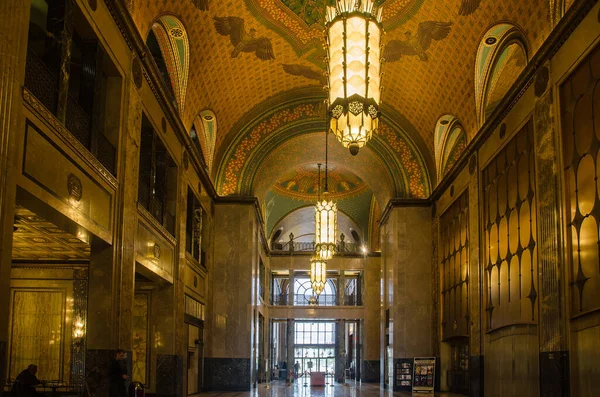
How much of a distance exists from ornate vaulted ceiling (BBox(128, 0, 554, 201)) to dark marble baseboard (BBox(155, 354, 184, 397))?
5233 millimetres

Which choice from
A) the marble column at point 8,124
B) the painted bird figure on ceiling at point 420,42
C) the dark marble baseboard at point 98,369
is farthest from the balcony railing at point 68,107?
the painted bird figure on ceiling at point 420,42

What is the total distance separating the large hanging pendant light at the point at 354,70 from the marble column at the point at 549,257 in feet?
14.7

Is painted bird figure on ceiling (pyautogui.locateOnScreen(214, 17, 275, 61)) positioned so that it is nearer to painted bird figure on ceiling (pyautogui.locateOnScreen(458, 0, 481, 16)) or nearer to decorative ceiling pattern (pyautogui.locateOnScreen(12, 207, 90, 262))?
painted bird figure on ceiling (pyautogui.locateOnScreen(458, 0, 481, 16))

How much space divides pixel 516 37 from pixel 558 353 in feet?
20.2

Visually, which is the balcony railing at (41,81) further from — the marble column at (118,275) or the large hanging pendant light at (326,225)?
the large hanging pendant light at (326,225)

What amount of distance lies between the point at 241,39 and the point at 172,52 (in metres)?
2.40

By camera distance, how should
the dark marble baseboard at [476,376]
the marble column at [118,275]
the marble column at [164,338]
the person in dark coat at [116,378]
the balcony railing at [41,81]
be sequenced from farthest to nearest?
the dark marble baseboard at [476,376], the marble column at [164,338], the marble column at [118,275], the person in dark coat at [116,378], the balcony railing at [41,81]

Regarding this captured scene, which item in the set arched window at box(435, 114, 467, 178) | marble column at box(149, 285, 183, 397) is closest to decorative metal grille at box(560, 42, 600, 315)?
arched window at box(435, 114, 467, 178)

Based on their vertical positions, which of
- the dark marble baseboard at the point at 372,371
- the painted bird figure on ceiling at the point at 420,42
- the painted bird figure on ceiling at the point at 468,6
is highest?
the painted bird figure on ceiling at the point at 420,42

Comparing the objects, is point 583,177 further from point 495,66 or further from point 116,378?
point 116,378

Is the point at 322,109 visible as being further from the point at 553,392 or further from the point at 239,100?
the point at 553,392

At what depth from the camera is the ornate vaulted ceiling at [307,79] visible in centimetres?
1495

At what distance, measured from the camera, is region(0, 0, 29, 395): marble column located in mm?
6625

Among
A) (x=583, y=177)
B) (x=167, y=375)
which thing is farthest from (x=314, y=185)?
(x=583, y=177)
